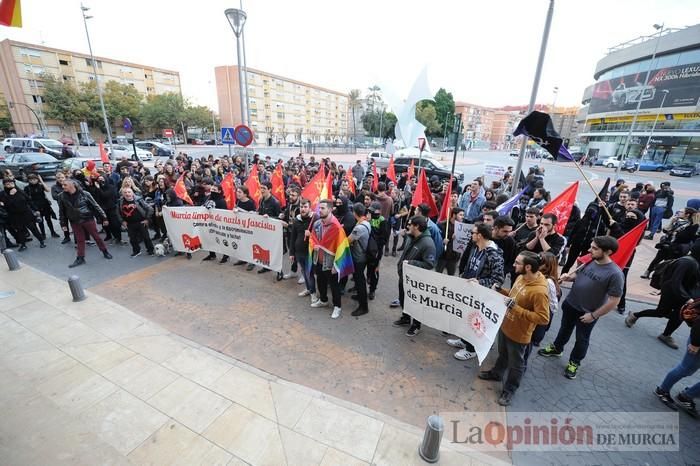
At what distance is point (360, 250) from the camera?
4.82 m

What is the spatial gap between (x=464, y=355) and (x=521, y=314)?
4.39ft

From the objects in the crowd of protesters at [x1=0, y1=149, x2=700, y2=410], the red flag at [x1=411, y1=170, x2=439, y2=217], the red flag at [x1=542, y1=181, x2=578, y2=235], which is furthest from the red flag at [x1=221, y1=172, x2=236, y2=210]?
the red flag at [x1=542, y1=181, x2=578, y2=235]

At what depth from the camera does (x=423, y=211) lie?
16.2 ft

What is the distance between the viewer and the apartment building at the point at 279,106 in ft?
224

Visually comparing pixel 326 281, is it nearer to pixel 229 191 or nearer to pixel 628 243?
pixel 229 191

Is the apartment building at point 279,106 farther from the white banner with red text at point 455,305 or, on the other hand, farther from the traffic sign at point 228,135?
the white banner with red text at point 455,305

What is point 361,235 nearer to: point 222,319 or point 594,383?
point 222,319

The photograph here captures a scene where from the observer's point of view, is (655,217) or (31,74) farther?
(31,74)

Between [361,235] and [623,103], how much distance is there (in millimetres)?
62352

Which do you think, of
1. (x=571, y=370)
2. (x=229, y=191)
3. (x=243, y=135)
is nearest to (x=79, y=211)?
(x=229, y=191)

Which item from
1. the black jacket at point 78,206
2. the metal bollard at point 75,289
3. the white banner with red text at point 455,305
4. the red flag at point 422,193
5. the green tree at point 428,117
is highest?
the green tree at point 428,117

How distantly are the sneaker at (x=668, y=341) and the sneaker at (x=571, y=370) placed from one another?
2005 mm

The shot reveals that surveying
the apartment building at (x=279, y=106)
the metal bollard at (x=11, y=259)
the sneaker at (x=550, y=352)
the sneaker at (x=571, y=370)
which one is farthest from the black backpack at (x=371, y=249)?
the apartment building at (x=279, y=106)

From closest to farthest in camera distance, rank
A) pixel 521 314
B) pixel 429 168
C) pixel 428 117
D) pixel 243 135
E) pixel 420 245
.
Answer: pixel 521 314, pixel 420 245, pixel 243 135, pixel 429 168, pixel 428 117
